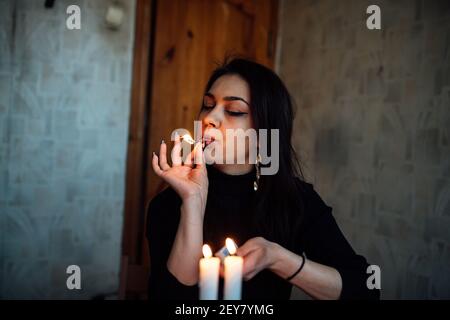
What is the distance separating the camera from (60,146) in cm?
190

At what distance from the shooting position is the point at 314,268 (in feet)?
3.40

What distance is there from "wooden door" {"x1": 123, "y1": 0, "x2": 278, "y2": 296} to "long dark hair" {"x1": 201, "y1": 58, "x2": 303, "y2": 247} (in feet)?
2.80

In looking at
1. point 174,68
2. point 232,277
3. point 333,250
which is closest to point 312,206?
point 333,250

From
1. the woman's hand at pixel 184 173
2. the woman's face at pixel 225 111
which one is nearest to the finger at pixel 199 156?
the woman's hand at pixel 184 173

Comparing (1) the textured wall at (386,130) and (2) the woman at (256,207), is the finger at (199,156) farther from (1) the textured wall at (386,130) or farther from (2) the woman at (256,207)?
(1) the textured wall at (386,130)

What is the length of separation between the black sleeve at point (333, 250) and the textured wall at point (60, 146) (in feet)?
3.75

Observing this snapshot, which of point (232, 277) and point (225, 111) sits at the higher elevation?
point (225, 111)

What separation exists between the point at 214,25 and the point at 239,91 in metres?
1.22

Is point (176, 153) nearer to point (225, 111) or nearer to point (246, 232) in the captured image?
point (225, 111)

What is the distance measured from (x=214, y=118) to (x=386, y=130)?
0.88m

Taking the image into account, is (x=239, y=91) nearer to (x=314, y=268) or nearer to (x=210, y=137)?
(x=210, y=137)

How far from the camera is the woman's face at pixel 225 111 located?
3.95ft

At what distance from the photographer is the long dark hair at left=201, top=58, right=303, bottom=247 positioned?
4.13 feet
